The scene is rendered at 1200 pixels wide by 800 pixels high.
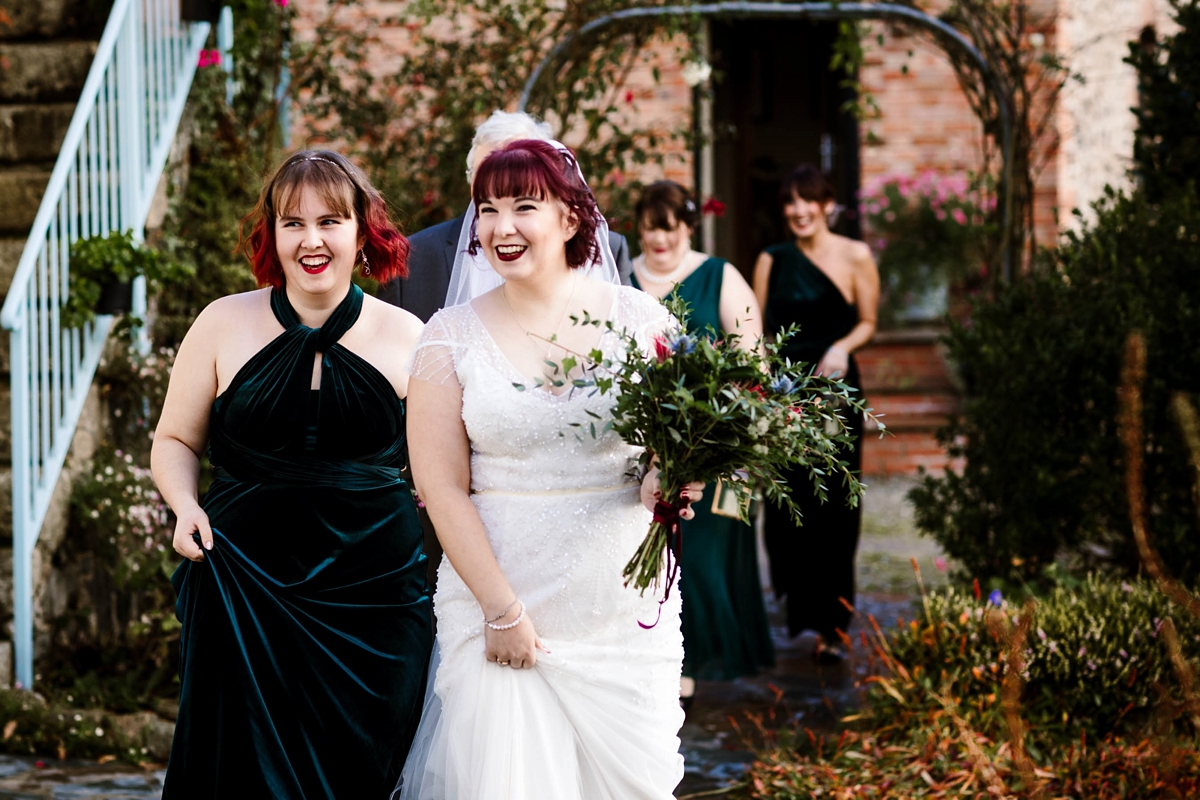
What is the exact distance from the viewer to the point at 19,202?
640cm

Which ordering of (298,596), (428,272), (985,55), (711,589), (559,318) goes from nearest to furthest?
(559,318)
(298,596)
(428,272)
(711,589)
(985,55)

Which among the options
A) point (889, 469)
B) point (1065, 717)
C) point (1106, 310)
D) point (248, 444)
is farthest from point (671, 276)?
point (889, 469)

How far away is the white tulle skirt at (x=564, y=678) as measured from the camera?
108 inches

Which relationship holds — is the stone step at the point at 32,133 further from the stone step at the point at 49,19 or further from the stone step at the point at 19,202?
the stone step at the point at 49,19

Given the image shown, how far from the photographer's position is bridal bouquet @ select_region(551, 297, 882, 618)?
2.55 metres

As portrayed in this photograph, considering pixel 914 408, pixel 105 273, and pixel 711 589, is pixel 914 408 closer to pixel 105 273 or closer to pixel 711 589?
pixel 711 589

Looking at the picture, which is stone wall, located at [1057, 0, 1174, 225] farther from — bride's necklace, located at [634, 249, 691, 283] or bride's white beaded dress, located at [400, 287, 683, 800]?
bride's white beaded dress, located at [400, 287, 683, 800]

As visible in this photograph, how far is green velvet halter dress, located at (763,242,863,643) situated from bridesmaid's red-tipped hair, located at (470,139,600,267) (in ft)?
11.6

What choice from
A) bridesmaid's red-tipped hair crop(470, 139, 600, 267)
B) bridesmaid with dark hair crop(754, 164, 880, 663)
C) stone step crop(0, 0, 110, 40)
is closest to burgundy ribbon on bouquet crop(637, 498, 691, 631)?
bridesmaid's red-tipped hair crop(470, 139, 600, 267)

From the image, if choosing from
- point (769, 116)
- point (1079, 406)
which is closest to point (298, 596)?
point (1079, 406)

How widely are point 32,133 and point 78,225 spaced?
2.68 feet

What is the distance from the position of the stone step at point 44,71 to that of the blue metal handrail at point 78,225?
406mm

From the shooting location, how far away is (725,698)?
555 centimetres

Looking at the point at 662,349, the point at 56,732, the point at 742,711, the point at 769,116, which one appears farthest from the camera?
the point at 769,116
